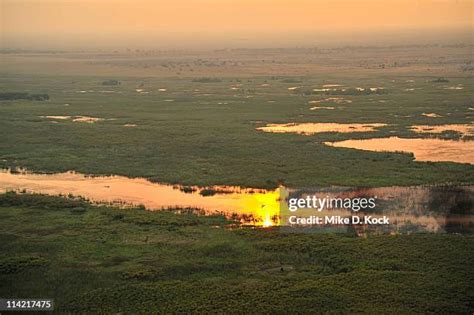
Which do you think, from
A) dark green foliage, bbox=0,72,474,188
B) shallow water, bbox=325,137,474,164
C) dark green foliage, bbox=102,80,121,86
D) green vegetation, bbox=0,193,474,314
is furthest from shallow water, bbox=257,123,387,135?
dark green foliage, bbox=102,80,121,86

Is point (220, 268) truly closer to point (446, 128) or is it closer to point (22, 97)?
point (446, 128)

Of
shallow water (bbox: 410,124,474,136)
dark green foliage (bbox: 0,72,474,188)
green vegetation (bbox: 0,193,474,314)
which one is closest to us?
green vegetation (bbox: 0,193,474,314)

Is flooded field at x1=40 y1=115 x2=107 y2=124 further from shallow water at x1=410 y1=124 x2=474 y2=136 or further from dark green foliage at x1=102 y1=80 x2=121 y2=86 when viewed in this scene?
dark green foliage at x1=102 y1=80 x2=121 y2=86

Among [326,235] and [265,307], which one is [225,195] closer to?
[326,235]

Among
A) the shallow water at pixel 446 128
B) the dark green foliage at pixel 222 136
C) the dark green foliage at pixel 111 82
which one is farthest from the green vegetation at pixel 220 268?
the dark green foliage at pixel 111 82

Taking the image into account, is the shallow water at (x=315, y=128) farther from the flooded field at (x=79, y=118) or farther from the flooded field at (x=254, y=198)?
the flooded field at (x=254, y=198)

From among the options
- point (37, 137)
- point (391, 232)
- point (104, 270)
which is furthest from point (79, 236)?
point (37, 137)
